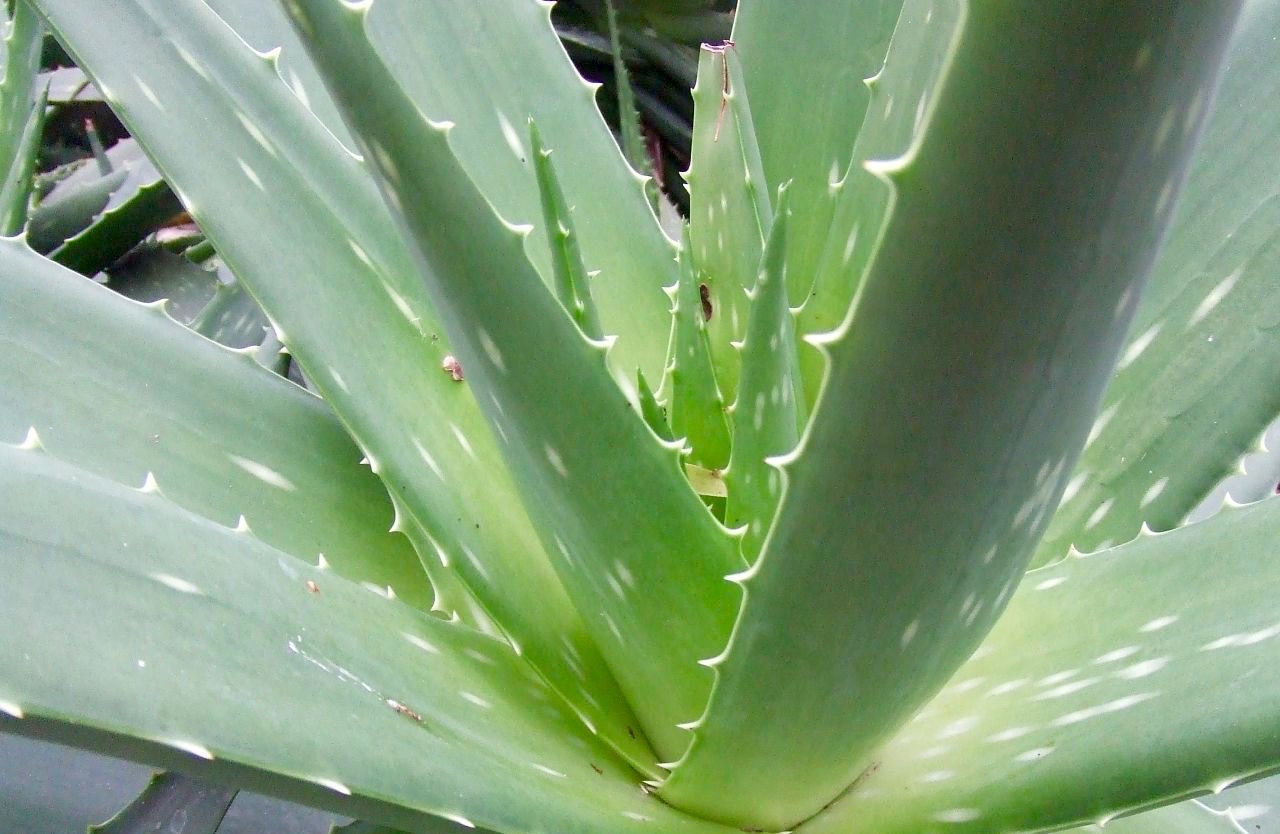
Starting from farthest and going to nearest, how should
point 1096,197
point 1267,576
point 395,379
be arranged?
point 395,379 < point 1267,576 < point 1096,197

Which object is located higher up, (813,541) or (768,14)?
(768,14)

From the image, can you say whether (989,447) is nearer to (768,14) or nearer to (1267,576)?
(1267,576)

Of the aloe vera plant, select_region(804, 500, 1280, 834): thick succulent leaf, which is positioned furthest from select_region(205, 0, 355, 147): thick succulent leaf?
select_region(804, 500, 1280, 834): thick succulent leaf

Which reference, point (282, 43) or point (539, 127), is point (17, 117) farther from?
point (539, 127)

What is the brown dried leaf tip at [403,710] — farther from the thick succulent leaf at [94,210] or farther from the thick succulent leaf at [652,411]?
the thick succulent leaf at [94,210]

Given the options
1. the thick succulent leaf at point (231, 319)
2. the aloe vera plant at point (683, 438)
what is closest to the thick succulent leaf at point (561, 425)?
the aloe vera plant at point (683, 438)

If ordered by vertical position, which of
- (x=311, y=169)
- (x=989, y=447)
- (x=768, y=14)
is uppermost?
(x=768, y=14)

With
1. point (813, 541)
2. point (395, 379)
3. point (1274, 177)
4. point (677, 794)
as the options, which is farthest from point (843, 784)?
point (1274, 177)
